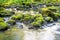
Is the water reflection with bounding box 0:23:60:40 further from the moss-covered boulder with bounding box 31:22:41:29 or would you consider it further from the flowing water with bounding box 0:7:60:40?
the moss-covered boulder with bounding box 31:22:41:29

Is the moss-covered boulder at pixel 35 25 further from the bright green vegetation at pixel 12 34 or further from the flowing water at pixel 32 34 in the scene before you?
the bright green vegetation at pixel 12 34

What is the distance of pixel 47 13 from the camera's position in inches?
1282

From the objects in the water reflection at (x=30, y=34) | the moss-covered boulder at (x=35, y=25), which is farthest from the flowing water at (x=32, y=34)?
the moss-covered boulder at (x=35, y=25)

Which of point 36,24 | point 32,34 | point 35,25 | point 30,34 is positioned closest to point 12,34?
point 30,34

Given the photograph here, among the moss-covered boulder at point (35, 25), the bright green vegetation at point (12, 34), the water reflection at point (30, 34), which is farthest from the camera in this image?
the moss-covered boulder at point (35, 25)

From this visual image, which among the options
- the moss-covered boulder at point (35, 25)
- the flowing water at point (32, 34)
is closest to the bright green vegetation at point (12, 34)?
the flowing water at point (32, 34)

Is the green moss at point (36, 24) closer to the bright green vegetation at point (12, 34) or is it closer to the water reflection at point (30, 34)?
the water reflection at point (30, 34)

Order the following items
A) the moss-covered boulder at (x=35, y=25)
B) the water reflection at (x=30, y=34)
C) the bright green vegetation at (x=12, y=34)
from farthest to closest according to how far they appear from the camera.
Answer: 1. the moss-covered boulder at (x=35, y=25)
2. the water reflection at (x=30, y=34)
3. the bright green vegetation at (x=12, y=34)

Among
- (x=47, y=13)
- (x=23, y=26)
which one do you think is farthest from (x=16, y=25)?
(x=47, y=13)

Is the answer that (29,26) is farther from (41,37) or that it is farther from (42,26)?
(41,37)

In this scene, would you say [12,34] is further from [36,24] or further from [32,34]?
[36,24]

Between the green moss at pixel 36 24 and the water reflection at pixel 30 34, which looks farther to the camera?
the green moss at pixel 36 24

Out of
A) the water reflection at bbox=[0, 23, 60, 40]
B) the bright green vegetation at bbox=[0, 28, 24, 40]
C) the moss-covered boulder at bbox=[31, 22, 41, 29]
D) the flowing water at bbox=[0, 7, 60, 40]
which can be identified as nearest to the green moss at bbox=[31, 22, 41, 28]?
the moss-covered boulder at bbox=[31, 22, 41, 29]

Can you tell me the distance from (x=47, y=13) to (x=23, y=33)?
10829mm
